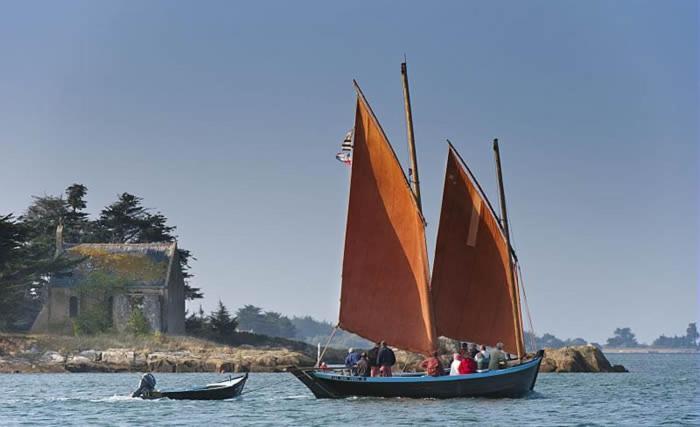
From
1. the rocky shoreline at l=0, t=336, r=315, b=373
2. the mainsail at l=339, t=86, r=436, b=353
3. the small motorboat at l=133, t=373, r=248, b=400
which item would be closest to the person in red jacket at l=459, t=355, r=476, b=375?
the mainsail at l=339, t=86, r=436, b=353

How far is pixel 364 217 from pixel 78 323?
160 ft

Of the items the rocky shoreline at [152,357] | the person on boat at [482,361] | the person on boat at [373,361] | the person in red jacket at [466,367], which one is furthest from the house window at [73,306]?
the person in red jacket at [466,367]

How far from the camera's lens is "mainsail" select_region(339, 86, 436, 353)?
44062 mm

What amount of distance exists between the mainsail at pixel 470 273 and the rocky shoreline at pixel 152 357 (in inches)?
1332

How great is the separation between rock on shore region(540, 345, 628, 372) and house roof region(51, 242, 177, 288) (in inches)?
1060

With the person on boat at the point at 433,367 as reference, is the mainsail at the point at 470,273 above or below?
above

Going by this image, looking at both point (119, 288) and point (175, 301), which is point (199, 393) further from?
point (175, 301)

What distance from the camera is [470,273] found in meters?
45.9

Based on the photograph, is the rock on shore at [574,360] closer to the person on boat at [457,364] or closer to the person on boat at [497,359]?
the person on boat at [497,359]

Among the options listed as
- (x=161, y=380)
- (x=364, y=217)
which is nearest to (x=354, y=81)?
(x=364, y=217)

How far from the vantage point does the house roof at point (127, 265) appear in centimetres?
9050

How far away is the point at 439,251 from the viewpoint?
4550 centimetres

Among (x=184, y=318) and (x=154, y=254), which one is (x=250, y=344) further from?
(x=154, y=254)

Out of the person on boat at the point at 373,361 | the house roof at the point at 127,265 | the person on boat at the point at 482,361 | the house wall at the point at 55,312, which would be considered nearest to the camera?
the person on boat at the point at 373,361
